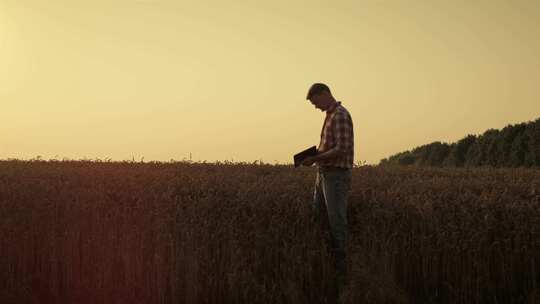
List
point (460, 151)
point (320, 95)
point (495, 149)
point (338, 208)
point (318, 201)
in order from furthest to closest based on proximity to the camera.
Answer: point (460, 151)
point (495, 149)
point (318, 201)
point (320, 95)
point (338, 208)

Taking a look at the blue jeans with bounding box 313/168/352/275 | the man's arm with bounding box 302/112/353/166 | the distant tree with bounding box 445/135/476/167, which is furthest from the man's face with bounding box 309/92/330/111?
the distant tree with bounding box 445/135/476/167

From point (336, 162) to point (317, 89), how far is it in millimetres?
982

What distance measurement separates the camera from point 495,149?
160 feet

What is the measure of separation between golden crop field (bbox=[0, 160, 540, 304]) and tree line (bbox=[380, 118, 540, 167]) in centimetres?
2968

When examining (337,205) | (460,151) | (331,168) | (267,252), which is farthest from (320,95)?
(460,151)

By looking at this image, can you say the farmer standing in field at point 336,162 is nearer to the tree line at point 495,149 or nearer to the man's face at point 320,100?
the man's face at point 320,100

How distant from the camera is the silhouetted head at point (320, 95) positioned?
27.1 feet

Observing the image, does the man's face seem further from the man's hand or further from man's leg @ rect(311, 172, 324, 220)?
man's leg @ rect(311, 172, 324, 220)

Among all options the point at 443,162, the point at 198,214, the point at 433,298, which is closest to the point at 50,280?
the point at 198,214

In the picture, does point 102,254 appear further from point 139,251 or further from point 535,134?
point 535,134

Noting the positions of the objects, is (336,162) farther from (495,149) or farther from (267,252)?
(495,149)

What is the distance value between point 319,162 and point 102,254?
317 centimetres

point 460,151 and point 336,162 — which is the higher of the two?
point 460,151

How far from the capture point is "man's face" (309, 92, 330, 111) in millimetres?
8289
